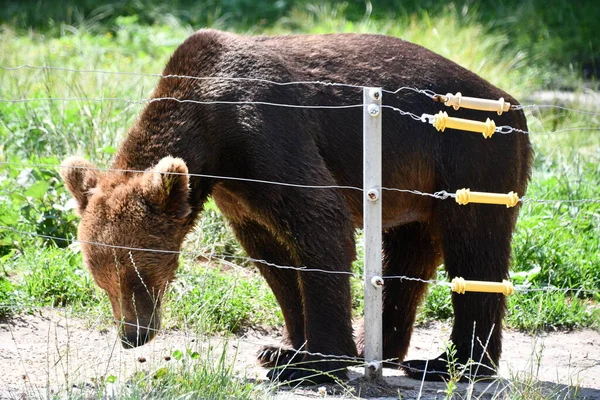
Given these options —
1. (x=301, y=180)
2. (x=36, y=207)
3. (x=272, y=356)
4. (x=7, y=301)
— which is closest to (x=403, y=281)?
(x=272, y=356)

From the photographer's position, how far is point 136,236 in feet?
17.7

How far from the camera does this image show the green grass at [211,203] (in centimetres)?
693

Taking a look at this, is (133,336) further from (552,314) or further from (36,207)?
(552,314)

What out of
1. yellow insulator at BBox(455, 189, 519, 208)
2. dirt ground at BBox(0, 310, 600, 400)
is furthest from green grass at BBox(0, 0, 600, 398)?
yellow insulator at BBox(455, 189, 519, 208)

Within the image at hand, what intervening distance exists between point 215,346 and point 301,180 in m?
1.19

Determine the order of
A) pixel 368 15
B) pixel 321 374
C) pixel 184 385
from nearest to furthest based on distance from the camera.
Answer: pixel 184 385, pixel 321 374, pixel 368 15

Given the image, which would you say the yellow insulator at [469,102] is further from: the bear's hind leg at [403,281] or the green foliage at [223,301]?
the green foliage at [223,301]

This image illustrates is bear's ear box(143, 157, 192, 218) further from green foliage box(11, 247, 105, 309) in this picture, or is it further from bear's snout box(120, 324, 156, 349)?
green foliage box(11, 247, 105, 309)

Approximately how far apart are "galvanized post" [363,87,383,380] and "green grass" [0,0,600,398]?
0.86 m

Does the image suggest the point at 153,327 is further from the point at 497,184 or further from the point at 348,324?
the point at 497,184

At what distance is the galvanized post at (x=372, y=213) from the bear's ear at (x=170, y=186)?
994mm

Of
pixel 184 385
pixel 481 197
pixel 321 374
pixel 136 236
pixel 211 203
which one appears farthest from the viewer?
pixel 211 203

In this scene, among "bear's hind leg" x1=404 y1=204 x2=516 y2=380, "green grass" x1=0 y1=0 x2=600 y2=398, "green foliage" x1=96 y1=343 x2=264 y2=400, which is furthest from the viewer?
"green grass" x1=0 y1=0 x2=600 y2=398

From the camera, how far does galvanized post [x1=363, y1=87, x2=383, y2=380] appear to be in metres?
5.14
